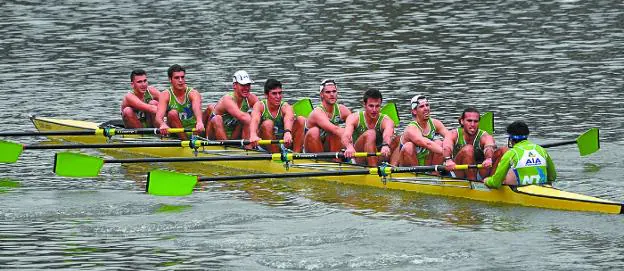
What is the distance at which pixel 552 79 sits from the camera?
→ 33.1 m

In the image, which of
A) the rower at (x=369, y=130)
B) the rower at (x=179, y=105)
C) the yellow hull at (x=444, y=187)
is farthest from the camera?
the rower at (x=179, y=105)

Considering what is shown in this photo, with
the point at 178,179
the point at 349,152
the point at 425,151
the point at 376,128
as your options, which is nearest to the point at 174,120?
the point at 376,128

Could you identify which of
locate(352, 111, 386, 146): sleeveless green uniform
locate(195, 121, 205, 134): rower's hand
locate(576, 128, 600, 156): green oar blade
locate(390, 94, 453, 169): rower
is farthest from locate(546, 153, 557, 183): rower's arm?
locate(195, 121, 205, 134): rower's hand

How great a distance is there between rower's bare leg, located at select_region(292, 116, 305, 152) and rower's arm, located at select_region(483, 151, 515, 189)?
4557 millimetres

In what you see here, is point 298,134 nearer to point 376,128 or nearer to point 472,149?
point 376,128

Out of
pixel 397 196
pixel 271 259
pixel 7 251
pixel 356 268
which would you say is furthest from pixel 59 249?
pixel 397 196

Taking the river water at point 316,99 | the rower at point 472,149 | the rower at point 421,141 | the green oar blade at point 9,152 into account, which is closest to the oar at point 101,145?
the green oar blade at point 9,152

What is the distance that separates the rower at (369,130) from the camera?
851 inches

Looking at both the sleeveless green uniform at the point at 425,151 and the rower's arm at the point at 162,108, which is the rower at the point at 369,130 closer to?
the sleeveless green uniform at the point at 425,151

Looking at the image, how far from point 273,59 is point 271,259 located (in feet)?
71.4

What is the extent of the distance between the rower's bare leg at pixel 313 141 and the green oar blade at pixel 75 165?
3.20m

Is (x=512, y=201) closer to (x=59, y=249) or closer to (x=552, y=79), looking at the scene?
(x=59, y=249)

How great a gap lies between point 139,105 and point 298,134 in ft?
12.1

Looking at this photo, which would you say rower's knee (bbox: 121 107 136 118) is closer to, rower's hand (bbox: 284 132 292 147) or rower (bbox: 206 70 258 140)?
rower (bbox: 206 70 258 140)
